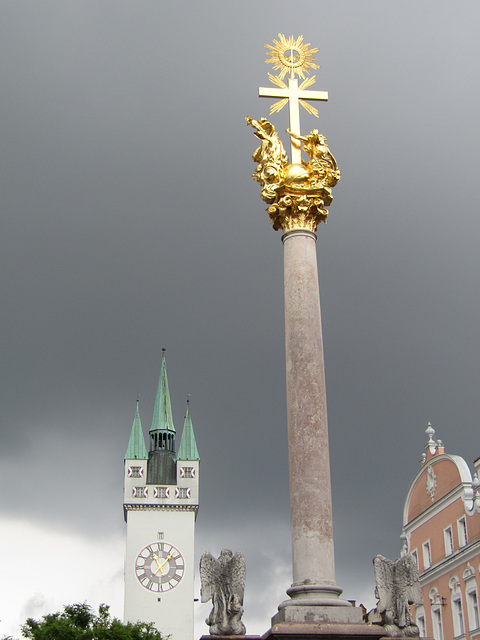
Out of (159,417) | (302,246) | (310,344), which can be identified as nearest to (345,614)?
(310,344)

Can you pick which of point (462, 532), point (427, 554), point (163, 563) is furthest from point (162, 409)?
point (462, 532)

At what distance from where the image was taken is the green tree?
39.3m

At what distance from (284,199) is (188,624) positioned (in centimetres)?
6928

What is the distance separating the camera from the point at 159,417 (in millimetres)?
90562

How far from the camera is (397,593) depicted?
13805 mm

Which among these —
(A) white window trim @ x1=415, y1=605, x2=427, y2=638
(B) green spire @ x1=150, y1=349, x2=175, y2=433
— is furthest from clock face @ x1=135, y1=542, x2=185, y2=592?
(A) white window trim @ x1=415, y1=605, x2=427, y2=638

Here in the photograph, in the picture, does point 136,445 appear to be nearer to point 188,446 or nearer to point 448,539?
point 188,446

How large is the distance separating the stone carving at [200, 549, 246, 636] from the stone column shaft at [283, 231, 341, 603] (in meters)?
0.90

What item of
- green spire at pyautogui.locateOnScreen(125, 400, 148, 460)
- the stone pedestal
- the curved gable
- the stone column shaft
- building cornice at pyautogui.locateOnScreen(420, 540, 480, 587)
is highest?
green spire at pyautogui.locateOnScreen(125, 400, 148, 460)

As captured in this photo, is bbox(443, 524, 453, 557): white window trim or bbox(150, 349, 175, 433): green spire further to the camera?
bbox(150, 349, 175, 433): green spire

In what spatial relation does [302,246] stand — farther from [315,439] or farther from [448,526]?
[448,526]

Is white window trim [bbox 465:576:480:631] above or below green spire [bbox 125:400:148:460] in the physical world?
below

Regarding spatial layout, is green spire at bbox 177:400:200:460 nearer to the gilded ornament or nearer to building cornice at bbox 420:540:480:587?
building cornice at bbox 420:540:480:587

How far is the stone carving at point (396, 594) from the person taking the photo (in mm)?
13508
